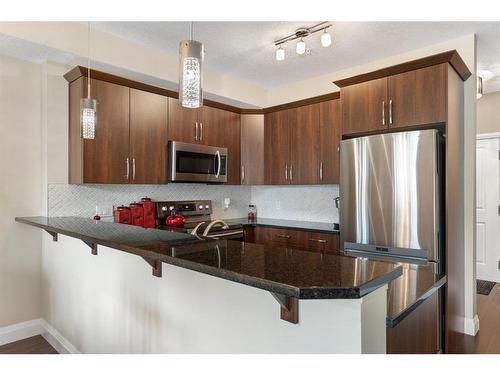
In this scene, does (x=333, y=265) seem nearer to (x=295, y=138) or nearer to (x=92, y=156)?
(x=92, y=156)

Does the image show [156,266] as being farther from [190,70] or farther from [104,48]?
[104,48]

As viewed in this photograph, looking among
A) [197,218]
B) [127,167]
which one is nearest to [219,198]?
[197,218]

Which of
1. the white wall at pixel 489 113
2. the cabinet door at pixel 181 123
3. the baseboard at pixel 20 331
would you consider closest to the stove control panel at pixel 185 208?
the cabinet door at pixel 181 123

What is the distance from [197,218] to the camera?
12.8 feet

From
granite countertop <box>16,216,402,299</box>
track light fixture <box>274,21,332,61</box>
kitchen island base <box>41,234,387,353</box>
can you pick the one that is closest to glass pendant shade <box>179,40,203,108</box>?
granite countertop <box>16,216,402,299</box>

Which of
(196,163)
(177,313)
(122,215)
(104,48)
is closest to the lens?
(177,313)

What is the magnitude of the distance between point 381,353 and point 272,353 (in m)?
0.36

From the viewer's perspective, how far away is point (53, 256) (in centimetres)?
267

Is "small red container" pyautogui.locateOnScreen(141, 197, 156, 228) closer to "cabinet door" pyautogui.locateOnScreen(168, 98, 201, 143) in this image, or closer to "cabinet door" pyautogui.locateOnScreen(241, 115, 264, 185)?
"cabinet door" pyautogui.locateOnScreen(168, 98, 201, 143)

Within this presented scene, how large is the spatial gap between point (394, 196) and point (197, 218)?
222 centimetres

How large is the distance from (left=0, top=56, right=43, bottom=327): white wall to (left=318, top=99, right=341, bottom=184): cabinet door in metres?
2.67

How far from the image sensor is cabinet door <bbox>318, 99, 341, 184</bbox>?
3418 millimetres
